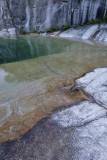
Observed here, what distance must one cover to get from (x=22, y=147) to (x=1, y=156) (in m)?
0.34

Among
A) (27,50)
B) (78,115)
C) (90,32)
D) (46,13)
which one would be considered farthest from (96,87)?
(46,13)

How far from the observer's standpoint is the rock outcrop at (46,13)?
1573cm

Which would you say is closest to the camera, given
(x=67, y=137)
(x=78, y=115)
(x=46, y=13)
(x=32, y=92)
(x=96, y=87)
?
(x=67, y=137)

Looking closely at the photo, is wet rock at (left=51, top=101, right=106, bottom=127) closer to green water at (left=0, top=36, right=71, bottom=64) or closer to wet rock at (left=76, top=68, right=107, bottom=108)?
wet rock at (left=76, top=68, right=107, bottom=108)

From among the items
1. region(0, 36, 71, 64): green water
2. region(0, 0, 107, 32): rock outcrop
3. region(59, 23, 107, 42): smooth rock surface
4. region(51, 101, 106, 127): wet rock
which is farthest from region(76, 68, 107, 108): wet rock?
region(0, 0, 107, 32): rock outcrop

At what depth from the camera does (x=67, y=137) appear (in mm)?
2152

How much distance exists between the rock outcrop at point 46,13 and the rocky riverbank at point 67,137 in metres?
16.4

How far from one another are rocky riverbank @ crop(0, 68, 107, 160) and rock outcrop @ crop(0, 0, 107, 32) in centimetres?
1636

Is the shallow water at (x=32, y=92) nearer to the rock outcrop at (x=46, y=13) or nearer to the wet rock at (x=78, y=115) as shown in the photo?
the wet rock at (x=78, y=115)

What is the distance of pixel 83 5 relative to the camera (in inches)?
624

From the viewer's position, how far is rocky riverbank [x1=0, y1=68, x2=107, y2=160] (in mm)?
1879

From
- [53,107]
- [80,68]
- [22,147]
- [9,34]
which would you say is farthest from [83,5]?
[22,147]

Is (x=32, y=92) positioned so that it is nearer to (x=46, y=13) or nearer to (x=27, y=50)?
(x=27, y=50)

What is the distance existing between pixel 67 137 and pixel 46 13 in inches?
766
